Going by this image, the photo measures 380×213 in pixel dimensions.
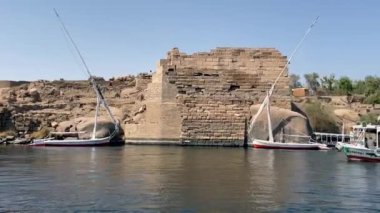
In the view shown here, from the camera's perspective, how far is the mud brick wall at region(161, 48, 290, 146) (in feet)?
117

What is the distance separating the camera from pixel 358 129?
2698 centimetres

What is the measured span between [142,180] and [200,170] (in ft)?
11.3

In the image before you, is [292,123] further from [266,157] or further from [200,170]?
[200,170]

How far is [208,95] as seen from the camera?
1441 inches

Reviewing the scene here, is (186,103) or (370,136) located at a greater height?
(186,103)

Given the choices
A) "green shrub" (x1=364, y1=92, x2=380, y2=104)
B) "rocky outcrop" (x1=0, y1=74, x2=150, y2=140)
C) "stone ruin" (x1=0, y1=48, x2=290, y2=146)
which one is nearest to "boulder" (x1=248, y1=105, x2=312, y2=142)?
"stone ruin" (x1=0, y1=48, x2=290, y2=146)

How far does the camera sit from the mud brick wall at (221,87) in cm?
3569

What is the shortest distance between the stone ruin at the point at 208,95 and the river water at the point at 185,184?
10.2 m

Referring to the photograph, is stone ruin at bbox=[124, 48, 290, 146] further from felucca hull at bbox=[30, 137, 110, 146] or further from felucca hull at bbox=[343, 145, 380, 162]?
felucca hull at bbox=[343, 145, 380, 162]

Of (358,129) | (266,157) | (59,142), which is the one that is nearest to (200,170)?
(266,157)

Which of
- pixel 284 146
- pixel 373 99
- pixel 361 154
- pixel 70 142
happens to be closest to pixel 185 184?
pixel 361 154

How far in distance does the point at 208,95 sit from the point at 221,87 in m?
1.05

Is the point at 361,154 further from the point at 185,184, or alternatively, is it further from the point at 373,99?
the point at 373,99

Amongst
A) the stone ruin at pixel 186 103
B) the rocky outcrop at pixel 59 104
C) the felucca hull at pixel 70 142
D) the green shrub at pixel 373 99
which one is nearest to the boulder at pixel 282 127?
the stone ruin at pixel 186 103
